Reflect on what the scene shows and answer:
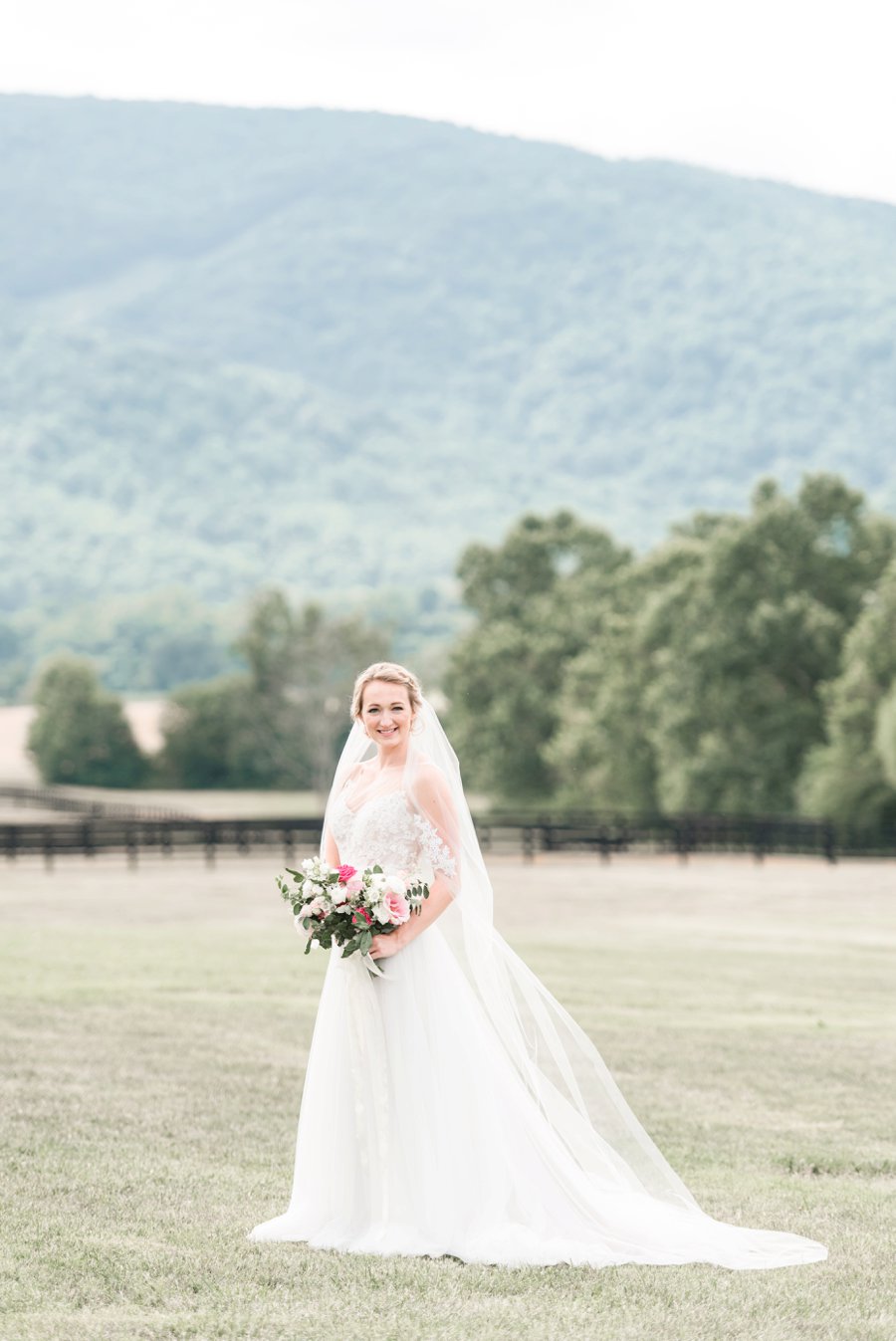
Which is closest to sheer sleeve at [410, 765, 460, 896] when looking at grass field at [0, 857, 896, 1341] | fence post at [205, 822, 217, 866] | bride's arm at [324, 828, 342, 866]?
bride's arm at [324, 828, 342, 866]

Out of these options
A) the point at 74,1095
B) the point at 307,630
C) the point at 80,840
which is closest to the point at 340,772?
the point at 74,1095

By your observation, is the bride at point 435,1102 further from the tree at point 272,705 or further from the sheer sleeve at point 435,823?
the tree at point 272,705

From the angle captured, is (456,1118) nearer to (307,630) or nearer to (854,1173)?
(854,1173)

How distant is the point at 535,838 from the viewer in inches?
1727

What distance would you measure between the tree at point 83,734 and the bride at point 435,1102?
10616 centimetres

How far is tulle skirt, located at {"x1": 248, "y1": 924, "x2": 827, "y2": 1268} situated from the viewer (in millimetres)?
7016

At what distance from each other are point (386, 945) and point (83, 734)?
356 ft

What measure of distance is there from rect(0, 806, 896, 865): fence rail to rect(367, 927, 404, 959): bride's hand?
33.6 meters

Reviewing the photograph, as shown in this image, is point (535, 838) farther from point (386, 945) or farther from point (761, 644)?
point (386, 945)

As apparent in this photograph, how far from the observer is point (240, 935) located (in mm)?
24750

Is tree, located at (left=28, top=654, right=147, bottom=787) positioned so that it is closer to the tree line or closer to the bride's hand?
the tree line

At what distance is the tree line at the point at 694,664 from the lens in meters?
53.5

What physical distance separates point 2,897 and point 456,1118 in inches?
1019

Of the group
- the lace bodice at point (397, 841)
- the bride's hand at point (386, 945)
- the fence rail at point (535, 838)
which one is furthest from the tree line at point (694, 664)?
the bride's hand at point (386, 945)
